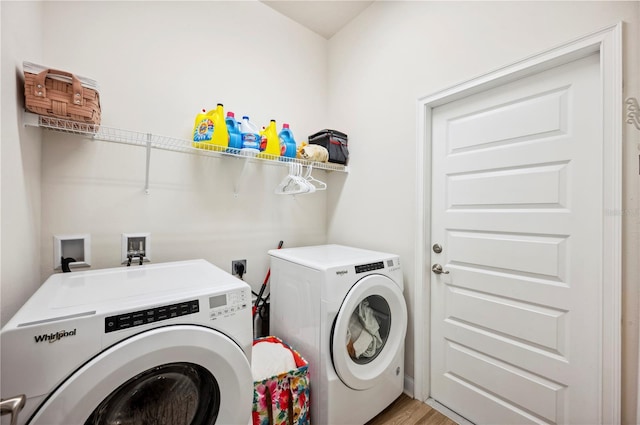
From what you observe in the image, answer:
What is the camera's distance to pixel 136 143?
1.50m

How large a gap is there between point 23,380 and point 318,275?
1.08 m

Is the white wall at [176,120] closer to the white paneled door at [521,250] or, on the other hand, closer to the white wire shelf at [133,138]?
the white wire shelf at [133,138]

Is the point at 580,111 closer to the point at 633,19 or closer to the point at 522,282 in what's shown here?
the point at 633,19

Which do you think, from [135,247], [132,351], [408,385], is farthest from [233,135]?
[408,385]

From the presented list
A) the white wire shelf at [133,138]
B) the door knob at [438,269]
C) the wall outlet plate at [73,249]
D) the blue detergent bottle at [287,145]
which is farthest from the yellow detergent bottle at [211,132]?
the door knob at [438,269]

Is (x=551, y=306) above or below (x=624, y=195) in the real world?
below

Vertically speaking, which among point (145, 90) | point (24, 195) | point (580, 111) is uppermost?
point (145, 90)

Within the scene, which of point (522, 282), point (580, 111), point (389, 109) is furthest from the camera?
point (389, 109)

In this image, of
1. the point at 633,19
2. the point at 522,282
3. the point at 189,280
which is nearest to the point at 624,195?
the point at 522,282

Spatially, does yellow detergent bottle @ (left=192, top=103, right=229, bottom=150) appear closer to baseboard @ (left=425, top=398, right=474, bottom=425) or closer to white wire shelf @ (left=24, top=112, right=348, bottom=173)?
white wire shelf @ (left=24, top=112, right=348, bottom=173)

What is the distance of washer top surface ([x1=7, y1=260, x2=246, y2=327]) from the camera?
83 cm

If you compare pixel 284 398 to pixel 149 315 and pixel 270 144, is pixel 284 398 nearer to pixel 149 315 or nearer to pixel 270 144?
pixel 149 315

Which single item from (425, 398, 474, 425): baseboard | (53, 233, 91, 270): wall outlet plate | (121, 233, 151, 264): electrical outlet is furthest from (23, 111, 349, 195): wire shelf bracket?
(425, 398, 474, 425): baseboard

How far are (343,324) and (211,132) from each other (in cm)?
134
